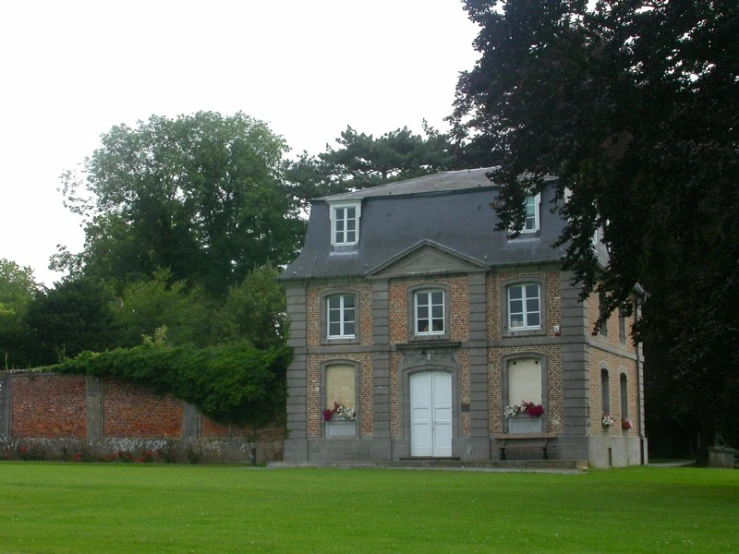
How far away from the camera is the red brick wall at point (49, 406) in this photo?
127ft

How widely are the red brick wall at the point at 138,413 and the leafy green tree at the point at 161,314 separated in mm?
14023

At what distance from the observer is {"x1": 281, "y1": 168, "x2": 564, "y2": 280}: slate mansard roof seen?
110 feet

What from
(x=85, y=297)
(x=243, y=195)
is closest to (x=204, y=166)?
(x=243, y=195)

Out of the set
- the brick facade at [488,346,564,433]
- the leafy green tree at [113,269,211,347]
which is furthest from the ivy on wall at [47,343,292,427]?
the leafy green tree at [113,269,211,347]

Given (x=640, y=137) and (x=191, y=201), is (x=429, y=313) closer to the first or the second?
(x=640, y=137)

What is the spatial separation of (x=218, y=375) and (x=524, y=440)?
995 centimetres

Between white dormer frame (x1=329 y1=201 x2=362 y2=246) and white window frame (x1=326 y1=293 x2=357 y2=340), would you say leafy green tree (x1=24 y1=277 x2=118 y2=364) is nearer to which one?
white window frame (x1=326 y1=293 x2=357 y2=340)

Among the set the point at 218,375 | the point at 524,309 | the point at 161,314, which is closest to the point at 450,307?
the point at 524,309

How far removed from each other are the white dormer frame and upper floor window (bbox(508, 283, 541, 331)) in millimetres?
5672

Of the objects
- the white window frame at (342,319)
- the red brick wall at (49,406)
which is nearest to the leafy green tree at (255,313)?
the red brick wall at (49,406)

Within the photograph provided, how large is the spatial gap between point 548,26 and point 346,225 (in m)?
17.4

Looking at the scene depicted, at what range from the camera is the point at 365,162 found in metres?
59.4

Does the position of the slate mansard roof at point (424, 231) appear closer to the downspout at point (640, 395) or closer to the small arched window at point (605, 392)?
the small arched window at point (605, 392)

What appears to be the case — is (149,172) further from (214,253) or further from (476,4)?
(476,4)
